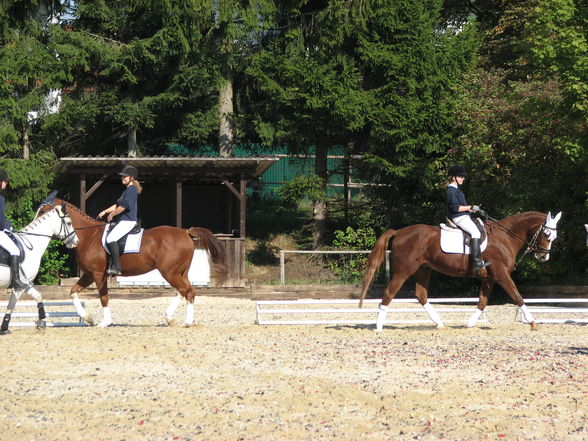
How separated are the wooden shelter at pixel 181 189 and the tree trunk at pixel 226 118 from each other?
60.6 inches

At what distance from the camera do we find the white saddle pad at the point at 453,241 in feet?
48.9

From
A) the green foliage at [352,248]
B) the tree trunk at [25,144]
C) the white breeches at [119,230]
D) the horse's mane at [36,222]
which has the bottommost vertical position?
the green foliage at [352,248]

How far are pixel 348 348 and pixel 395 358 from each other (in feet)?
3.75

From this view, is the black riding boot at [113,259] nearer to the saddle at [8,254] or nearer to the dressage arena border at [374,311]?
the saddle at [8,254]

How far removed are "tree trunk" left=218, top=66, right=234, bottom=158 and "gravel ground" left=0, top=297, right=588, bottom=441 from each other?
1665 centimetres

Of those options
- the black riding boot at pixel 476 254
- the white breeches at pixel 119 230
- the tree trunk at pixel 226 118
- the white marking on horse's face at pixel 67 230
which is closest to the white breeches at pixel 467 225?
the black riding boot at pixel 476 254

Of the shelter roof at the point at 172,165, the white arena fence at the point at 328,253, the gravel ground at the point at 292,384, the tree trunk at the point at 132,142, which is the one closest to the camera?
the gravel ground at the point at 292,384

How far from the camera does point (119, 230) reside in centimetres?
1498

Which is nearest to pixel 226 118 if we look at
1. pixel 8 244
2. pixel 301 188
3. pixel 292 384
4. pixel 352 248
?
pixel 301 188

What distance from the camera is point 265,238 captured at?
3319cm

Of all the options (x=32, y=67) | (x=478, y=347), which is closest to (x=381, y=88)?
(x=32, y=67)

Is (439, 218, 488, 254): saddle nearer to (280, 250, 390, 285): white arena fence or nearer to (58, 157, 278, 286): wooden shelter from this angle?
(58, 157, 278, 286): wooden shelter

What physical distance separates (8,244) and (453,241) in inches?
281

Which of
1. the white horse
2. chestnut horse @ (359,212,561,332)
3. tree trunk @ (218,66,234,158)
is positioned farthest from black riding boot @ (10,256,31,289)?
tree trunk @ (218,66,234,158)
